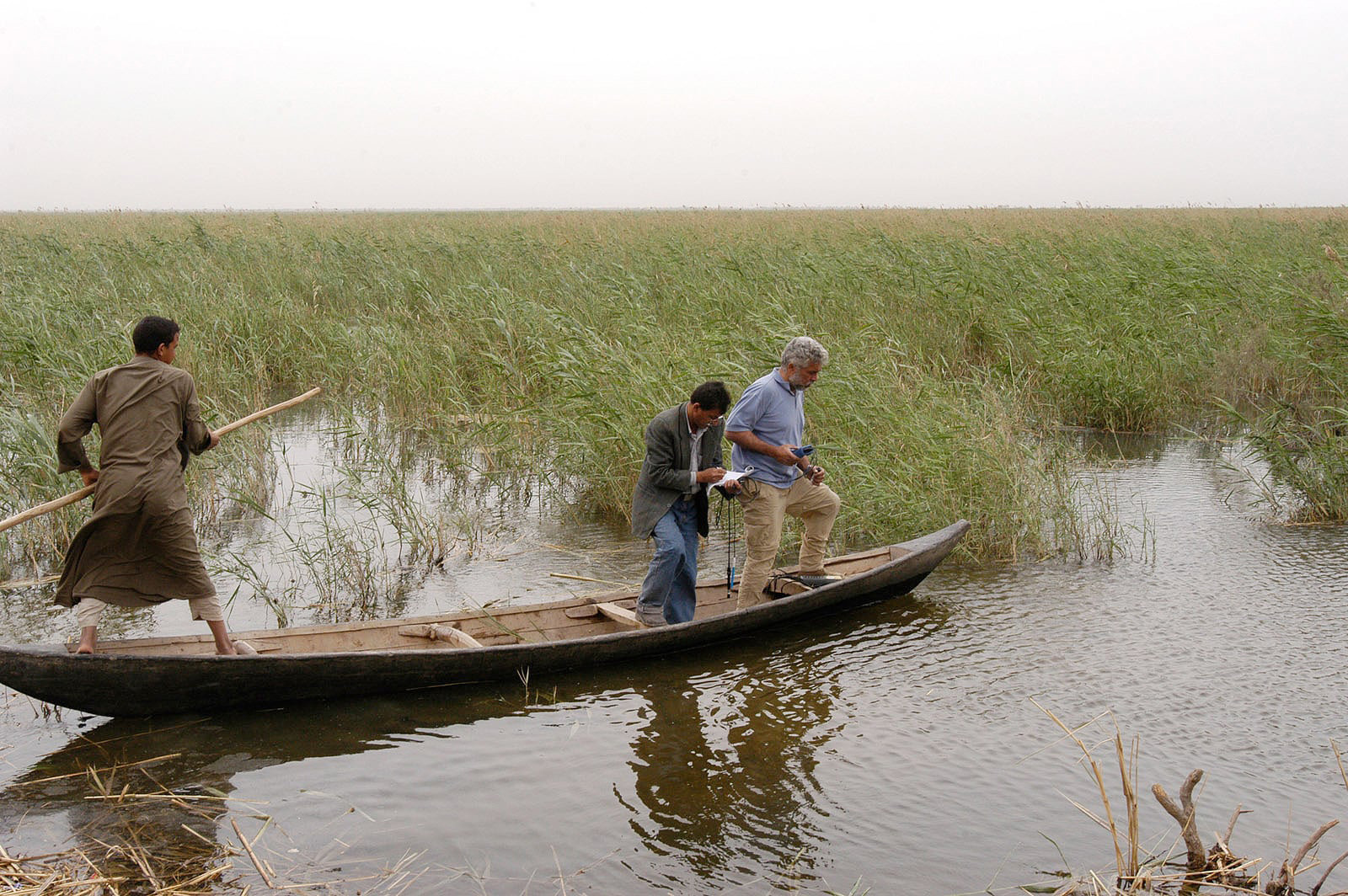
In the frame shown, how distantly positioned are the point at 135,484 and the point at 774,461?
9.88ft

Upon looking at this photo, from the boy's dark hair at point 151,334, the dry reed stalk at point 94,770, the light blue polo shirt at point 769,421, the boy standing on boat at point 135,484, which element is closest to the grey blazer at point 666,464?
the light blue polo shirt at point 769,421

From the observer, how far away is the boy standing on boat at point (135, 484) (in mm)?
4531

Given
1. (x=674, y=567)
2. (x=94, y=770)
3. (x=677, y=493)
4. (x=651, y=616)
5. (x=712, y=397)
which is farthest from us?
(x=651, y=616)

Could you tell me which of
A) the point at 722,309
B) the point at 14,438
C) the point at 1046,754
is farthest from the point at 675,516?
the point at 722,309

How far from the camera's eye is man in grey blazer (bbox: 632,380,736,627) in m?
5.39

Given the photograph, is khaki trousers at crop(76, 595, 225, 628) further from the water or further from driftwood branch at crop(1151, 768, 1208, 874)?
driftwood branch at crop(1151, 768, 1208, 874)

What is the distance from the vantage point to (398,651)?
504cm

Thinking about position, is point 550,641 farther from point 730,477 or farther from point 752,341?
point 752,341

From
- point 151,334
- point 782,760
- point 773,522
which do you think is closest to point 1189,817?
point 782,760

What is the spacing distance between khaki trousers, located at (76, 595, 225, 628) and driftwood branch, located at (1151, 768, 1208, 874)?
12.3ft

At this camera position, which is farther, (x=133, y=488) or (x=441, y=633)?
(x=441, y=633)

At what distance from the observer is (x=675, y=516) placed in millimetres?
5613

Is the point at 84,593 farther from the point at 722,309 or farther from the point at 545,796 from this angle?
the point at 722,309

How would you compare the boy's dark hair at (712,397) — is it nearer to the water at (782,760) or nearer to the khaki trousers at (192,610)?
the water at (782,760)
